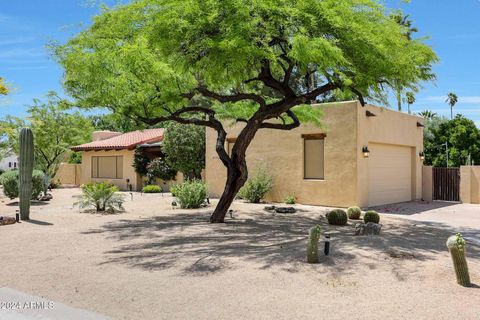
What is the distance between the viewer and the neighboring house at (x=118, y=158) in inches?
1135

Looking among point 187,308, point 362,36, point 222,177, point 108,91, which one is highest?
point 362,36

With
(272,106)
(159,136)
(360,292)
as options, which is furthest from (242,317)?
(159,136)

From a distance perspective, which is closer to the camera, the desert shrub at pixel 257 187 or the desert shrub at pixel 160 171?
the desert shrub at pixel 257 187

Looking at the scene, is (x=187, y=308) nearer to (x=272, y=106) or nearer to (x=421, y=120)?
(x=272, y=106)

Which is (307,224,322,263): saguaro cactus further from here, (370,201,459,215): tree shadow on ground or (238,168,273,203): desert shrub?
(238,168,273,203): desert shrub

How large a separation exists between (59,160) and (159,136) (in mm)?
7283

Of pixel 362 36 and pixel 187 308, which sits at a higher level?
pixel 362 36

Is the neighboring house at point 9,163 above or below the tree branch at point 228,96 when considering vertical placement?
below

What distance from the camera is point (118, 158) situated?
100 feet

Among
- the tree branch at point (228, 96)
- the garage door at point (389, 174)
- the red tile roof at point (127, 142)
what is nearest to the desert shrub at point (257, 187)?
the garage door at point (389, 174)

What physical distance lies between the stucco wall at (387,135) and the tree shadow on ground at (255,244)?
3.48 meters

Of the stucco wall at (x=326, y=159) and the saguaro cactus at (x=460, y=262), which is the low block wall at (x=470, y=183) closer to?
the stucco wall at (x=326, y=159)

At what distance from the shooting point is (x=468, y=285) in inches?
253

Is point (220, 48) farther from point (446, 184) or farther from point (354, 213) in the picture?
point (446, 184)
